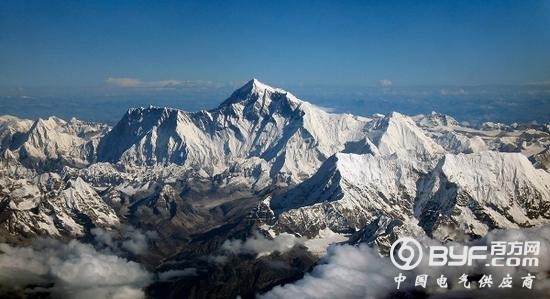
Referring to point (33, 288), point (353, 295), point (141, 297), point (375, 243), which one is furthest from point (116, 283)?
point (353, 295)

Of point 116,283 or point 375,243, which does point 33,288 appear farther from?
point 375,243

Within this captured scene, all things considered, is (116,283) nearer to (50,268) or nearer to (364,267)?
(50,268)

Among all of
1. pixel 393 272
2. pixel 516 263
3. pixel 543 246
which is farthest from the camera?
pixel 393 272

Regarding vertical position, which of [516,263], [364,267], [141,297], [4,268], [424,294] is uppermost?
[516,263]

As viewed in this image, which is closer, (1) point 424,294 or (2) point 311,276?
(1) point 424,294

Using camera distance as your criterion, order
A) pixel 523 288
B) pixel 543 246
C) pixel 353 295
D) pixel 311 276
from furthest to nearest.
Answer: pixel 311 276 < pixel 353 295 < pixel 543 246 < pixel 523 288

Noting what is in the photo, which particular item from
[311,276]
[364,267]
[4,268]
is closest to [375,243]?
[311,276]

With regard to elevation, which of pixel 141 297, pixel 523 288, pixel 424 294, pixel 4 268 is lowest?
pixel 141 297

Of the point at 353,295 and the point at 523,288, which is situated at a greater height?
the point at 523,288

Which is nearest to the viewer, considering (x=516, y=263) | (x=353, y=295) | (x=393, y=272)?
(x=516, y=263)
